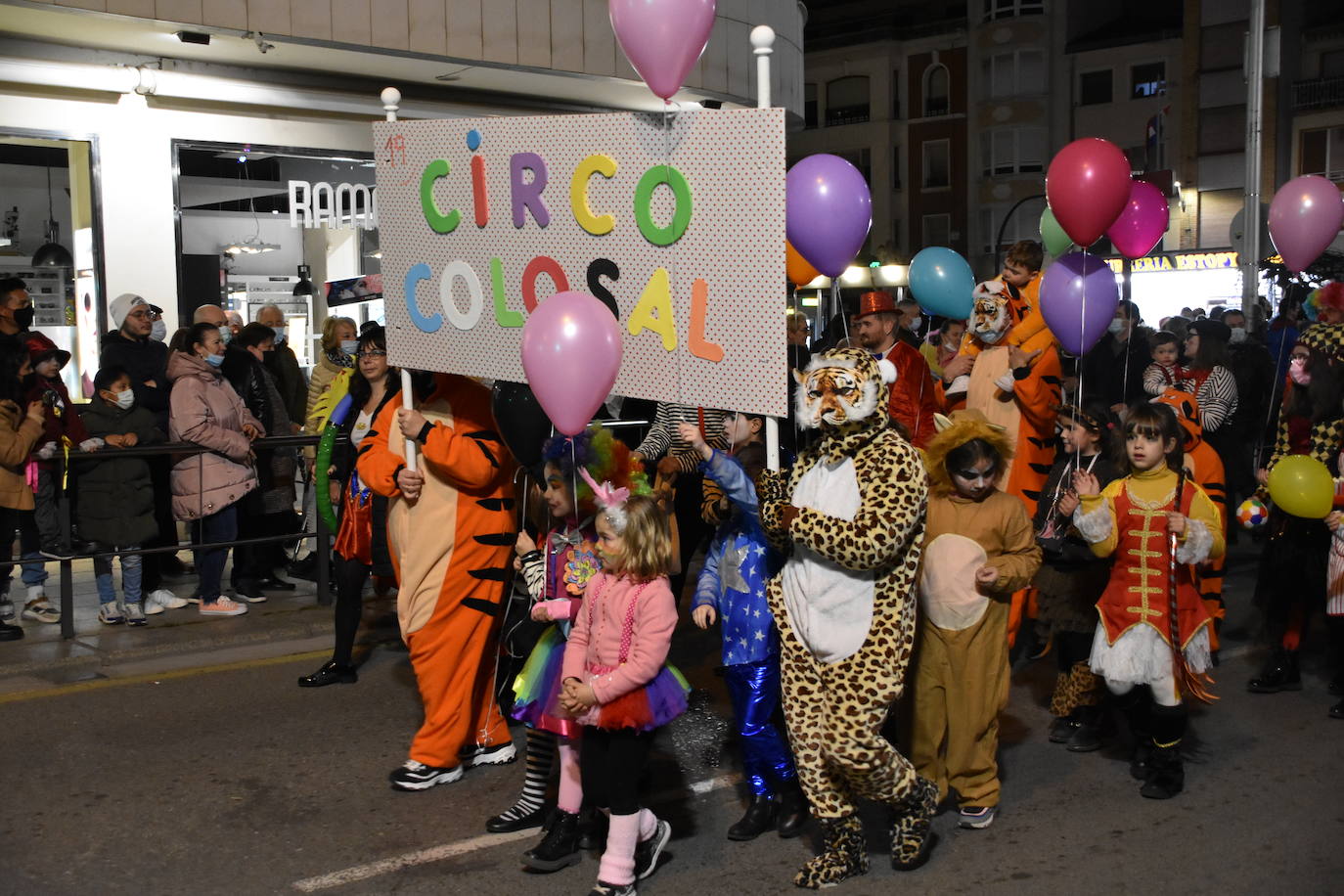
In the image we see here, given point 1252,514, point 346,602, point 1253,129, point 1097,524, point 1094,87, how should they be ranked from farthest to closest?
1. point 1094,87
2. point 1253,129
3. point 346,602
4. point 1252,514
5. point 1097,524

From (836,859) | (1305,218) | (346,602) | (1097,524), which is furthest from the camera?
(1305,218)

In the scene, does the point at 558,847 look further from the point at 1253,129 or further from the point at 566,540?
the point at 1253,129

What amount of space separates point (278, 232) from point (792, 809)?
1007 cm

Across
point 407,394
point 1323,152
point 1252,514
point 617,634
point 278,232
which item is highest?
point 1323,152

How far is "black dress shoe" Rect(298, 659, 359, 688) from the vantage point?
7.25 m

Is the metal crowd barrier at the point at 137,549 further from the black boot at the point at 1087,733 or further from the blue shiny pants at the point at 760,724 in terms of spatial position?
the black boot at the point at 1087,733

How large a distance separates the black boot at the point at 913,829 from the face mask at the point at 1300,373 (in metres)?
→ 3.52

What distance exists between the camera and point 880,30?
50062mm

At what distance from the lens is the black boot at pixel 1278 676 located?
7102 mm

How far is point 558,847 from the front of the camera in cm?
479

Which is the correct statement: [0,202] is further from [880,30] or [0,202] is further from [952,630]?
[880,30]

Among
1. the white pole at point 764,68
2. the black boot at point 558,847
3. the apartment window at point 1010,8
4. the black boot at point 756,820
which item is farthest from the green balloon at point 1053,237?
the apartment window at point 1010,8

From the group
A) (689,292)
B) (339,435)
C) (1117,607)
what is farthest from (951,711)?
(339,435)

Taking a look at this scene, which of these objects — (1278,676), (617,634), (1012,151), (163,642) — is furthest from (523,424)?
(1012,151)
